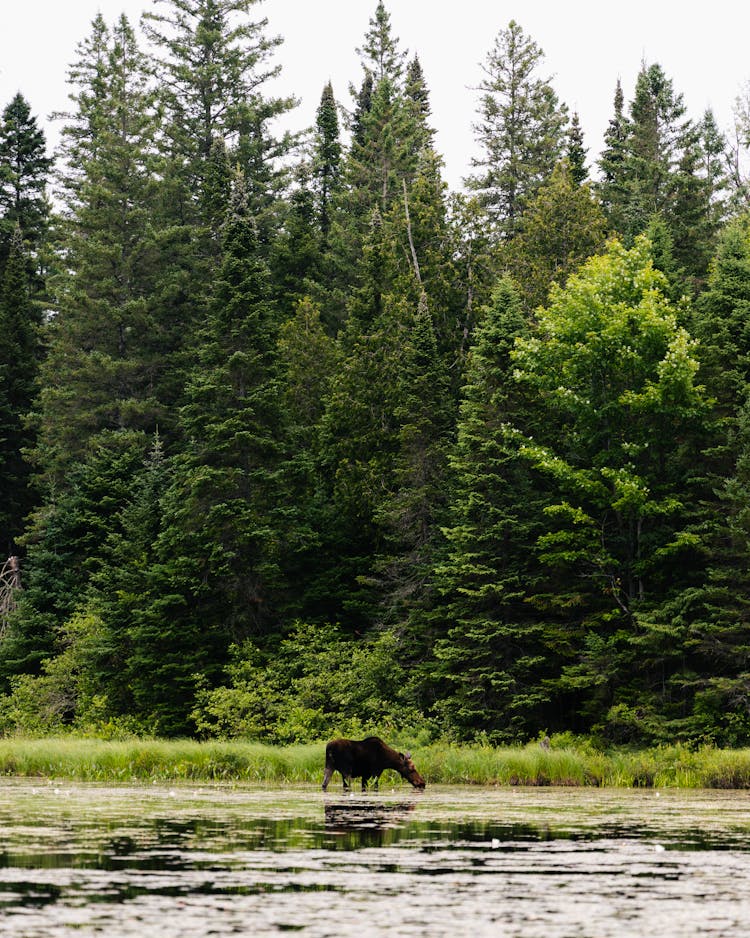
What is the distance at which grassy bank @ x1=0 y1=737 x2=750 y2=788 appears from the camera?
31.4 metres

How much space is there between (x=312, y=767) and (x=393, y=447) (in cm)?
2150

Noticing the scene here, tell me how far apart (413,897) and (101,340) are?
201 ft

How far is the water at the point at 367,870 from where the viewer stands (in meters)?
9.79

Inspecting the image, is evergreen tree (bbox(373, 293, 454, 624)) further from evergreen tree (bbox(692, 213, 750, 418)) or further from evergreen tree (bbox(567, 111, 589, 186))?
evergreen tree (bbox(567, 111, 589, 186))

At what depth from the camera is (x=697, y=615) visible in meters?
40.9

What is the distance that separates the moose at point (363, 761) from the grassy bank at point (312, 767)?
400 cm

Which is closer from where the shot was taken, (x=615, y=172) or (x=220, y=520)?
A: (x=220, y=520)

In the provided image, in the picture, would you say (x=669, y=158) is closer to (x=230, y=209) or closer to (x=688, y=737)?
(x=230, y=209)

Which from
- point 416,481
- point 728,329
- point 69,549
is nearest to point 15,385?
point 69,549

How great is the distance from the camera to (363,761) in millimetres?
26766

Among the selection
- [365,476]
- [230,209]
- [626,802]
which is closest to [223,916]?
[626,802]

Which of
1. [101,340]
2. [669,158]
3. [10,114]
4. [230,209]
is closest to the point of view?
[230,209]

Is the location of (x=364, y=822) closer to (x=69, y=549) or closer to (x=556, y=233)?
(x=69, y=549)

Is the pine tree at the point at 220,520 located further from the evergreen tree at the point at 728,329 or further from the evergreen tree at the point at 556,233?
the evergreen tree at the point at 728,329
